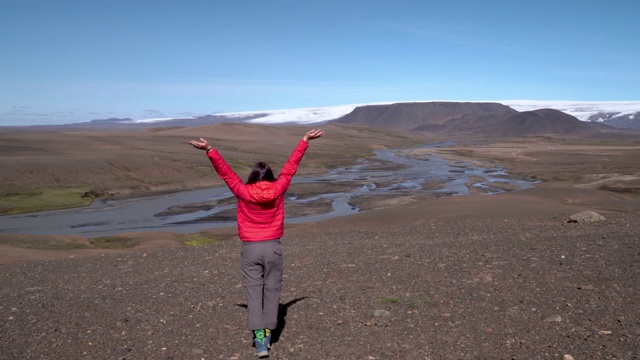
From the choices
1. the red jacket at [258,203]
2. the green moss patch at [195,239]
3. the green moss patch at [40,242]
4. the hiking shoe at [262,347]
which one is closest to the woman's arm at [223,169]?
the red jacket at [258,203]

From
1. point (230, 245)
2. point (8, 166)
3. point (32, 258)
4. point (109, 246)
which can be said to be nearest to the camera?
point (230, 245)

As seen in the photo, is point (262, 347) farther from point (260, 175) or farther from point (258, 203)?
point (260, 175)

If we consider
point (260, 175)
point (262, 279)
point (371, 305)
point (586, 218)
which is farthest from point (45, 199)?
point (260, 175)

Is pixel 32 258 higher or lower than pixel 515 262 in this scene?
lower

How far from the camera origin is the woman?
563 centimetres

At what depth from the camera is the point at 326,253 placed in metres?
11.7

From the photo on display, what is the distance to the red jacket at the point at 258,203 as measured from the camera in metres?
5.60

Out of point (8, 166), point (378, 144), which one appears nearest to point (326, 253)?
point (8, 166)

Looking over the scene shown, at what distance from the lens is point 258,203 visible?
5.65 meters

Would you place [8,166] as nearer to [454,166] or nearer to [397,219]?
[397,219]

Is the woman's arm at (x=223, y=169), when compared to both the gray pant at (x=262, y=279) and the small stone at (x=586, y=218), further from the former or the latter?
the small stone at (x=586, y=218)

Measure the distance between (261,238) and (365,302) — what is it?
2.20 metres

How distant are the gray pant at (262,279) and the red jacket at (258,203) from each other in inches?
4.3

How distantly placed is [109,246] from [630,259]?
17.3m
